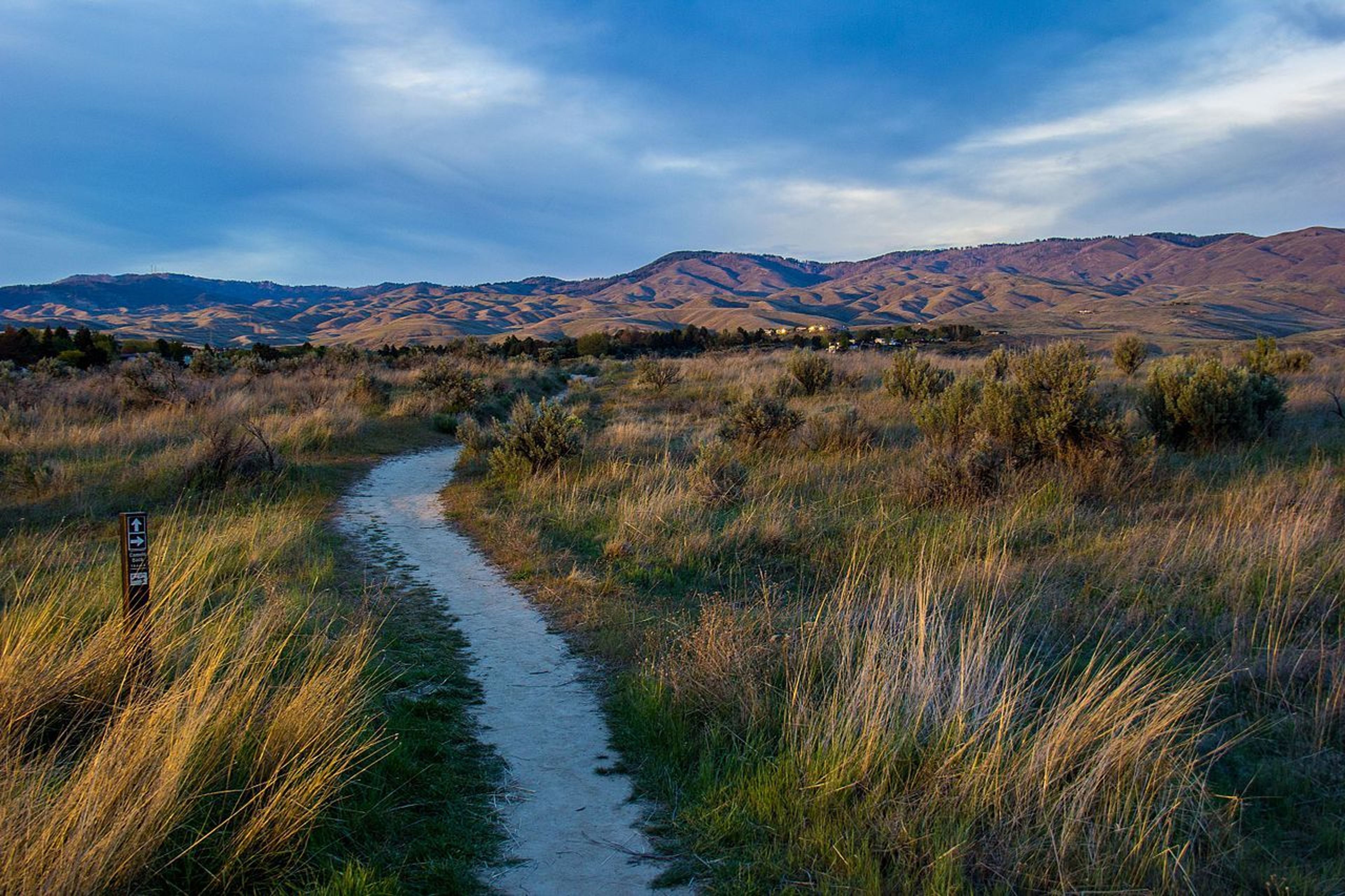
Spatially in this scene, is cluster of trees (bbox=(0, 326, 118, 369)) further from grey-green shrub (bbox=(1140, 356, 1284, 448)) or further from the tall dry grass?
grey-green shrub (bbox=(1140, 356, 1284, 448))

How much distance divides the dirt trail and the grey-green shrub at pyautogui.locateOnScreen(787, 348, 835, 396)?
575 inches

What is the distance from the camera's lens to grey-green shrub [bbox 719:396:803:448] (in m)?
13.4

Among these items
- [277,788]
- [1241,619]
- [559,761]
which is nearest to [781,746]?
[559,761]

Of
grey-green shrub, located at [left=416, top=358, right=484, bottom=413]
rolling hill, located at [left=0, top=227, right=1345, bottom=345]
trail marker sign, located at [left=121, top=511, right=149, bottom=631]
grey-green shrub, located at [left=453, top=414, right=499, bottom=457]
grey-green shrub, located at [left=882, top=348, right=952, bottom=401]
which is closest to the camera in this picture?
trail marker sign, located at [left=121, top=511, right=149, bottom=631]

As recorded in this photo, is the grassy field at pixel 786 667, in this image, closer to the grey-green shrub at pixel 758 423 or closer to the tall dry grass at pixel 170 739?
the tall dry grass at pixel 170 739

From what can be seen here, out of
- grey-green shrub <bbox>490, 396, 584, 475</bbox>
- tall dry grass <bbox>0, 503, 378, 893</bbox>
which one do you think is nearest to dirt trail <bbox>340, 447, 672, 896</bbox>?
tall dry grass <bbox>0, 503, 378, 893</bbox>

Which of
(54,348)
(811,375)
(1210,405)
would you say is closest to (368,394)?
(811,375)

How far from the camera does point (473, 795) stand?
3832mm

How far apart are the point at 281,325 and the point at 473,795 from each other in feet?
618

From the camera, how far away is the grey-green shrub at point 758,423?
13.4 metres

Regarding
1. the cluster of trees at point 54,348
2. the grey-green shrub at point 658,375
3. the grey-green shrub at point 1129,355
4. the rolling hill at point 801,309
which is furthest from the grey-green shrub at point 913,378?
the rolling hill at point 801,309

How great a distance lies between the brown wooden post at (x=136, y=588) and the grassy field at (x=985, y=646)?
105 inches

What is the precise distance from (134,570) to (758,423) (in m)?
10.5

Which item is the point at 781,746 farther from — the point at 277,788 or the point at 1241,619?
the point at 1241,619
